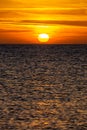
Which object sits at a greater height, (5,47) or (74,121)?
(5,47)

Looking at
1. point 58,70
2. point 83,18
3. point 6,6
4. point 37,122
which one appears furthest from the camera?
point 6,6

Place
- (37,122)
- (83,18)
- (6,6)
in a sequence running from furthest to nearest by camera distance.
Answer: (6,6)
(83,18)
(37,122)

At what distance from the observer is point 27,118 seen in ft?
3.63

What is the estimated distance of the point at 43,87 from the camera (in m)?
1.20

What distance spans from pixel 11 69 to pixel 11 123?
0.67 ft

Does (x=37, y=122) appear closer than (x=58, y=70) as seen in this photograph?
Yes

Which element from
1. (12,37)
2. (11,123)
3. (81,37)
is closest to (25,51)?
(12,37)

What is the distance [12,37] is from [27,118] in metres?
0.28

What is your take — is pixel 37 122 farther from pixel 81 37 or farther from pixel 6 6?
pixel 6 6

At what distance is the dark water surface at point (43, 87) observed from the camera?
1100 mm

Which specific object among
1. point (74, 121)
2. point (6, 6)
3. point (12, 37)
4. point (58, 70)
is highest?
point (6, 6)

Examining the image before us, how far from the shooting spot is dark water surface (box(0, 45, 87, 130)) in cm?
110

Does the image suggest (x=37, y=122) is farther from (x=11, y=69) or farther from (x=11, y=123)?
(x=11, y=69)

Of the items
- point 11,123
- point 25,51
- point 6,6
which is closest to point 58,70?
point 25,51
